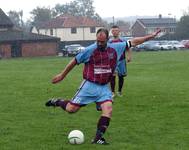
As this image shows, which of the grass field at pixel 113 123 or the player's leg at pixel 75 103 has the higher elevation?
the player's leg at pixel 75 103

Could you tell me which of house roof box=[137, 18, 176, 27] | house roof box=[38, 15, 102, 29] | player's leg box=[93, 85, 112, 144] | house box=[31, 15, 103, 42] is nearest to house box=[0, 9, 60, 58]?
house box=[31, 15, 103, 42]

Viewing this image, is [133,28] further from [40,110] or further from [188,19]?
[40,110]

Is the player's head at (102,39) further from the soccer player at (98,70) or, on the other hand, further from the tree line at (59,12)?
the tree line at (59,12)

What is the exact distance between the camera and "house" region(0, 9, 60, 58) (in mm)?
72188

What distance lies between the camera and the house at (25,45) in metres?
72.2

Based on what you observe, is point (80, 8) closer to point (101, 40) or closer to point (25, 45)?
point (25, 45)

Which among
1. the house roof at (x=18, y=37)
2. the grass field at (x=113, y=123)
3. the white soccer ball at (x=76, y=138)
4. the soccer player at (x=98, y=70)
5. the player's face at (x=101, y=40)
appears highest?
the player's face at (x=101, y=40)

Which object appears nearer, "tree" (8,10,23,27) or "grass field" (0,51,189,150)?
"grass field" (0,51,189,150)

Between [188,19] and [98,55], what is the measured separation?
9536cm

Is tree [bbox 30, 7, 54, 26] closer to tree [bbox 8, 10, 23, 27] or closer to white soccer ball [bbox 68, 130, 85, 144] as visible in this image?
tree [bbox 8, 10, 23, 27]

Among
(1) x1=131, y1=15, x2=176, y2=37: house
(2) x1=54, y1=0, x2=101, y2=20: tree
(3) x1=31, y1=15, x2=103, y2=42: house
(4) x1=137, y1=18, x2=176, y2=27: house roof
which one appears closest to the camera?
(3) x1=31, y1=15, x2=103, y2=42: house

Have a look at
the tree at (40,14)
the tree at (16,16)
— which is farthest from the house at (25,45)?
the tree at (16,16)

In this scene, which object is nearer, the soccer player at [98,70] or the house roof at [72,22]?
the soccer player at [98,70]

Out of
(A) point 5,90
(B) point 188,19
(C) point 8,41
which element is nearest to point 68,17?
(B) point 188,19
